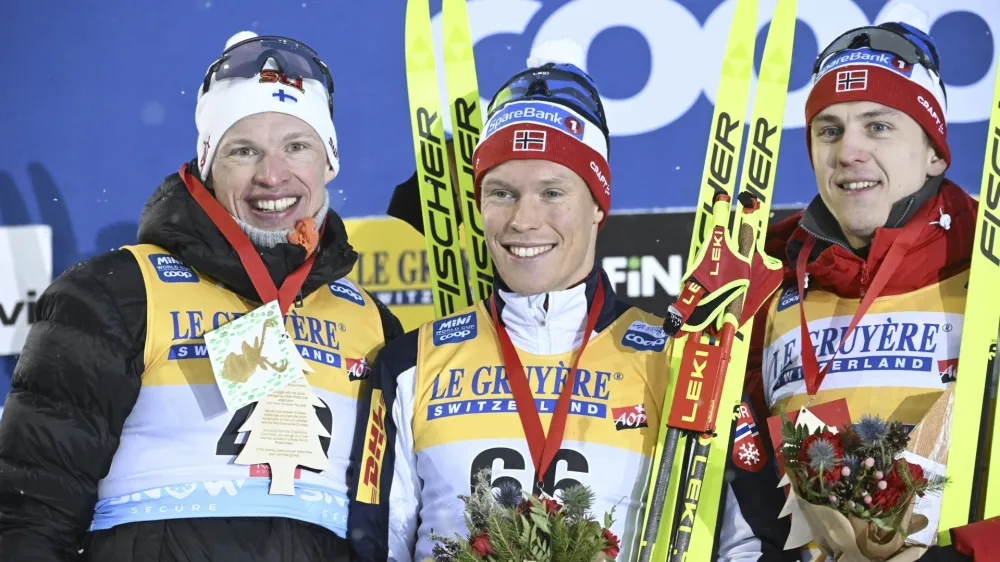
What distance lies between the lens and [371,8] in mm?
3857

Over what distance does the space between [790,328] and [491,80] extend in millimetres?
1492

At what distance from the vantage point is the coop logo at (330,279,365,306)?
2.98 m

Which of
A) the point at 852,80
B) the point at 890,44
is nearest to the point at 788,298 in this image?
the point at 852,80

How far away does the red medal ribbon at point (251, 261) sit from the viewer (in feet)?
8.92

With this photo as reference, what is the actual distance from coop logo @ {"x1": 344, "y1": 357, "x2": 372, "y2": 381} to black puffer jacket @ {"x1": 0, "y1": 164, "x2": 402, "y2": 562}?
1.22 feet

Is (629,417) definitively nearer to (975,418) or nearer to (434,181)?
(975,418)

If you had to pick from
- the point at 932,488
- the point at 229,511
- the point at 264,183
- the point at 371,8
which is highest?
the point at 371,8

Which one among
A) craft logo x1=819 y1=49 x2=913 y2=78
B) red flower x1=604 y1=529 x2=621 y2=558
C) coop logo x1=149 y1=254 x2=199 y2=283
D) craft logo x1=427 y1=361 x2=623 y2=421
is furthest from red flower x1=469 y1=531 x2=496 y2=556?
craft logo x1=819 y1=49 x2=913 y2=78

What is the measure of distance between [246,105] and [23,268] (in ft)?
5.41

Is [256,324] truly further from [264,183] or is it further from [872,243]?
[872,243]

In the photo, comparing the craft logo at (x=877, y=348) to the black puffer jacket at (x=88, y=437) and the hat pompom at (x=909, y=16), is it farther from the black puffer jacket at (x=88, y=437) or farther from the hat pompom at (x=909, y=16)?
the black puffer jacket at (x=88, y=437)

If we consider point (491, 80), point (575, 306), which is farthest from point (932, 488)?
point (491, 80)

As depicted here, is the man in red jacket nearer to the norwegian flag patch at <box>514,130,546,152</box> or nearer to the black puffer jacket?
the norwegian flag patch at <box>514,130,546,152</box>

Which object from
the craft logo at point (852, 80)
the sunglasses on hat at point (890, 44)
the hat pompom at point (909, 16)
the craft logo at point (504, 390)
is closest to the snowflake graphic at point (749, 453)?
the craft logo at point (504, 390)
